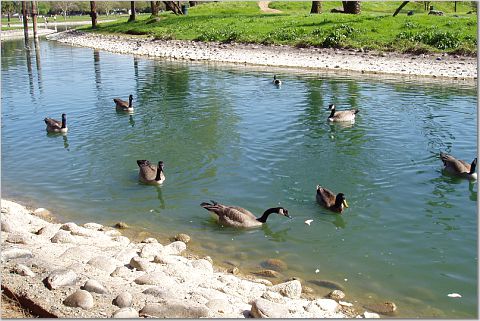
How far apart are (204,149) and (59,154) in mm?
5650

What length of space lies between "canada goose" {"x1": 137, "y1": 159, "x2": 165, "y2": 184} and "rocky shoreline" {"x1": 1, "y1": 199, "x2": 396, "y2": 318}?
159 inches

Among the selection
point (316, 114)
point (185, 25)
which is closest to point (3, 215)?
point (316, 114)

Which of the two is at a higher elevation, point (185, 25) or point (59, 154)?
point (185, 25)

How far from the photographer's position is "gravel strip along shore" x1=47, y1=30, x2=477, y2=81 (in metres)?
37.3

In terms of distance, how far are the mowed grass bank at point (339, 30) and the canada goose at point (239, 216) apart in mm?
31928

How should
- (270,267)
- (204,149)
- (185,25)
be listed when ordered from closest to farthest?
(270,267), (204,149), (185,25)

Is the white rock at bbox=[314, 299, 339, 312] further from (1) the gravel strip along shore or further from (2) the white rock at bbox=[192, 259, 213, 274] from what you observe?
(1) the gravel strip along shore

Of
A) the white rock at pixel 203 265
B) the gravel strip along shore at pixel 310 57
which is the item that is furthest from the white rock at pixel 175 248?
the gravel strip along shore at pixel 310 57

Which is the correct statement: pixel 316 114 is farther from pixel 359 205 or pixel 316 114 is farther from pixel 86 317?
pixel 86 317

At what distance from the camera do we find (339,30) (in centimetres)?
4659

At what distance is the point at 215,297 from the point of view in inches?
359

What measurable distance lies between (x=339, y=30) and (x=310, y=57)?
509 cm

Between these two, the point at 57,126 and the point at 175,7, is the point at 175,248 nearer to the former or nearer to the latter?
the point at 57,126

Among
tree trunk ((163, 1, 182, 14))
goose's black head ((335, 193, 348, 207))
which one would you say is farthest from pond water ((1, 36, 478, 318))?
tree trunk ((163, 1, 182, 14))
